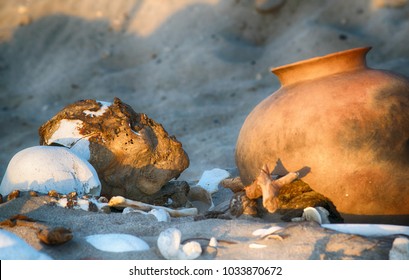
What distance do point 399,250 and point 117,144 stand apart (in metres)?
2.29

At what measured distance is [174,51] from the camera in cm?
1045

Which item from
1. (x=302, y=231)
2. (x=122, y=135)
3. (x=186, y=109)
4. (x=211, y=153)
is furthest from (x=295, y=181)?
(x=186, y=109)

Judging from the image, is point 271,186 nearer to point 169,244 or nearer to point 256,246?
point 256,246

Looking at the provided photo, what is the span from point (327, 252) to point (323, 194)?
2.19 ft

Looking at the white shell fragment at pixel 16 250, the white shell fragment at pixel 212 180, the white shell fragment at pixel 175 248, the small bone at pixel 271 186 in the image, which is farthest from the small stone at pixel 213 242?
the white shell fragment at pixel 212 180

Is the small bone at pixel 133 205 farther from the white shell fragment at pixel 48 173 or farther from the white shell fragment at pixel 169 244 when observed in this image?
the white shell fragment at pixel 169 244

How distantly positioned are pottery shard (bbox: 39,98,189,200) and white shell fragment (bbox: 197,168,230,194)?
44 cm

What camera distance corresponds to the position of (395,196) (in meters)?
3.05

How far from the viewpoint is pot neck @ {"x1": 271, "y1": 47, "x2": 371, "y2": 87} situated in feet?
10.9

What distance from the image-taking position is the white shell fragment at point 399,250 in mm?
2387

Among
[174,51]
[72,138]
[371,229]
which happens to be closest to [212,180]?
[72,138]

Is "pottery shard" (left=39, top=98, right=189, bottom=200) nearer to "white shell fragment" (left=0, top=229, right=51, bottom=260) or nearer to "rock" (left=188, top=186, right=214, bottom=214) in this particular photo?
"rock" (left=188, top=186, right=214, bottom=214)

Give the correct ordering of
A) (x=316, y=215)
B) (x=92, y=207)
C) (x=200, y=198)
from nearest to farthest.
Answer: (x=316, y=215), (x=92, y=207), (x=200, y=198)

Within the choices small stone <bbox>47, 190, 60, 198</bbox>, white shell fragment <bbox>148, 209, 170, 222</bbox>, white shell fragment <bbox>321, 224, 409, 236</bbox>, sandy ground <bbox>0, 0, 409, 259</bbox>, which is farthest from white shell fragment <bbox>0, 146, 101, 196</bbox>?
sandy ground <bbox>0, 0, 409, 259</bbox>
